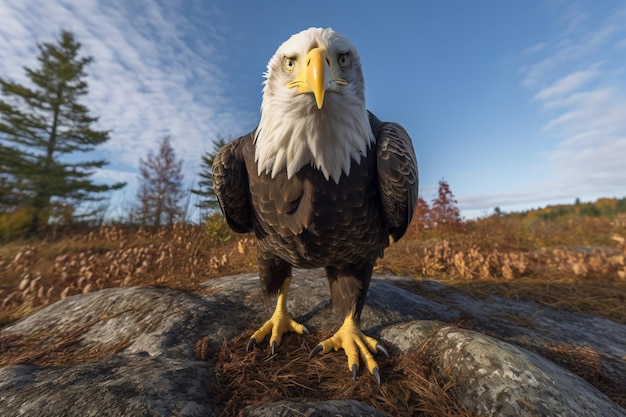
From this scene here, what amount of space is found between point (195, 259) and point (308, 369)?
444 centimetres

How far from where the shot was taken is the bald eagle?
2049 millimetres

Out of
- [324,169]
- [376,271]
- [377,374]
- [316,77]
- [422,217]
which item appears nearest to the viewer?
[316,77]

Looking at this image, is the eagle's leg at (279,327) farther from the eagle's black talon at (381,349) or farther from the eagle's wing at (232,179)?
the eagle's wing at (232,179)

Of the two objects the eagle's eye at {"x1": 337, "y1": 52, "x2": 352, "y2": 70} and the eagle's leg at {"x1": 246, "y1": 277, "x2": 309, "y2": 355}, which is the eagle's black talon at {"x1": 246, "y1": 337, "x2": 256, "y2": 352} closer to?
the eagle's leg at {"x1": 246, "y1": 277, "x2": 309, "y2": 355}

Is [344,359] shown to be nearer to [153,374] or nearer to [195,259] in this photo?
[153,374]

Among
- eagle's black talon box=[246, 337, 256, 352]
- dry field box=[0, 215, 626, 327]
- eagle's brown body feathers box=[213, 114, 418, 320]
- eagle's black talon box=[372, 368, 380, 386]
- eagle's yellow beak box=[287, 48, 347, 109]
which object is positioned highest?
eagle's yellow beak box=[287, 48, 347, 109]

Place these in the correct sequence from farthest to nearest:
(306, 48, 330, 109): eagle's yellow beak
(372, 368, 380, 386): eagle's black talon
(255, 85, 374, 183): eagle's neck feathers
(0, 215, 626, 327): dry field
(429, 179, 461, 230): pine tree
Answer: (429, 179, 461, 230): pine tree → (0, 215, 626, 327): dry field → (255, 85, 374, 183): eagle's neck feathers → (372, 368, 380, 386): eagle's black talon → (306, 48, 330, 109): eagle's yellow beak

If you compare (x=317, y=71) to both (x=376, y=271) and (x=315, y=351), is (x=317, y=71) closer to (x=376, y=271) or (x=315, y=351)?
(x=315, y=351)

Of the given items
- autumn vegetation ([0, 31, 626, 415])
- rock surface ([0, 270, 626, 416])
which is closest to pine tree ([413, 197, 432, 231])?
autumn vegetation ([0, 31, 626, 415])

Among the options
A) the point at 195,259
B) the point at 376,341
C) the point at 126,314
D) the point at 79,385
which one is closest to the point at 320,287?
the point at 376,341

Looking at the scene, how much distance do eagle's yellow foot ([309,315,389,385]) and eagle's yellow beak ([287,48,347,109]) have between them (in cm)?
180

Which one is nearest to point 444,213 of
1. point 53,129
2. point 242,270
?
point 242,270

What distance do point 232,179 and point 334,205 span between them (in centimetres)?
94

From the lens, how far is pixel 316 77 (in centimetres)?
181
